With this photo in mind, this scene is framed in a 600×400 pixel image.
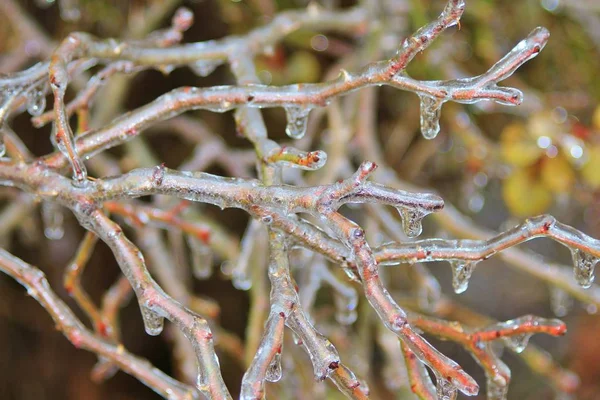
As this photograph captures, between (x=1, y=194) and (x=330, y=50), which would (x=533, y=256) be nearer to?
(x=330, y=50)

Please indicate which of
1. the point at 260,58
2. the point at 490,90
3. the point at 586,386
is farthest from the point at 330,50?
the point at 586,386

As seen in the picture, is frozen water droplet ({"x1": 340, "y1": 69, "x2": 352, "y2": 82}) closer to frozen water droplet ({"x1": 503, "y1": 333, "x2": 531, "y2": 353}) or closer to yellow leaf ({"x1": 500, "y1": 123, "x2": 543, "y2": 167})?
frozen water droplet ({"x1": 503, "y1": 333, "x2": 531, "y2": 353})

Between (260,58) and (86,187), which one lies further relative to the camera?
(260,58)

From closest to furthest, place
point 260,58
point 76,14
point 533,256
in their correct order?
point 533,256
point 76,14
point 260,58

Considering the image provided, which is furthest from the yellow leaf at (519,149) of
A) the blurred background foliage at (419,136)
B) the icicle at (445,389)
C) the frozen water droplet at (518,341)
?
the icicle at (445,389)

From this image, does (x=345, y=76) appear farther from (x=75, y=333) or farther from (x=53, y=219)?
(x=53, y=219)

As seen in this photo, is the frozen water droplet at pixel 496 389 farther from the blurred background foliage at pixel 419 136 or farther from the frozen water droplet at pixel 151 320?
the blurred background foliage at pixel 419 136
